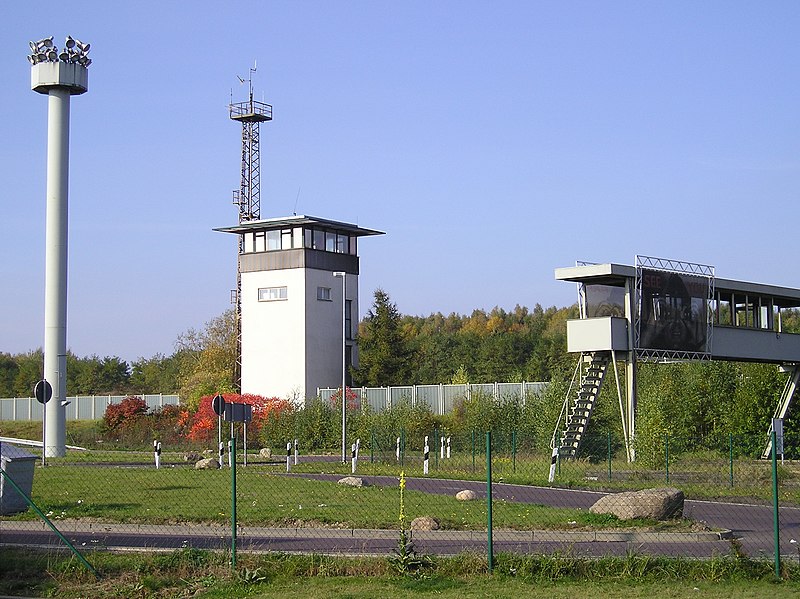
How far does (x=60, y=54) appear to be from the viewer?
153ft

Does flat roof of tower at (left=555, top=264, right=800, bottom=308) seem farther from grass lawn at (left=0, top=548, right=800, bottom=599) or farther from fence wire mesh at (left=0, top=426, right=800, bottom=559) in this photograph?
grass lawn at (left=0, top=548, right=800, bottom=599)

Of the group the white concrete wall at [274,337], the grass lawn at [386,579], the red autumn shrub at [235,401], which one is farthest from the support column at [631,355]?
the white concrete wall at [274,337]

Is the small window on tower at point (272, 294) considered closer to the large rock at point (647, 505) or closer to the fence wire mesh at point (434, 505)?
the fence wire mesh at point (434, 505)

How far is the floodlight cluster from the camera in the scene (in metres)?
46.5

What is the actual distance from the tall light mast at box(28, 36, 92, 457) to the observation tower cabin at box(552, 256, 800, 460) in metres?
21.1

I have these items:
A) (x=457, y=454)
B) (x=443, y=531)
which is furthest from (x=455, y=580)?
(x=457, y=454)

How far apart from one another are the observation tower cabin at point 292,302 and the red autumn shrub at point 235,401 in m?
3.47

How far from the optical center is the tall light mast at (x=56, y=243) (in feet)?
145

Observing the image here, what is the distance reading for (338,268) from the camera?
219ft

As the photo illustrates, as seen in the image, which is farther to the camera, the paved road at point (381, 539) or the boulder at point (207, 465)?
the boulder at point (207, 465)

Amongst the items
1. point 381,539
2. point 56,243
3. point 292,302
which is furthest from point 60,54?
point 381,539

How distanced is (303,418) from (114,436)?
667 inches

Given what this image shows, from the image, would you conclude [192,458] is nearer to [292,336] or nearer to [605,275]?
[605,275]

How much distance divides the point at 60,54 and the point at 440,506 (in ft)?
107
